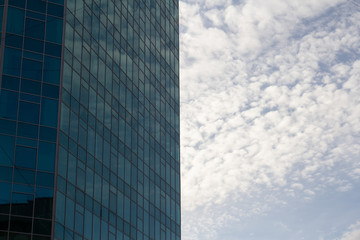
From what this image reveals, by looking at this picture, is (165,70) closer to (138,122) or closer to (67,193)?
(138,122)

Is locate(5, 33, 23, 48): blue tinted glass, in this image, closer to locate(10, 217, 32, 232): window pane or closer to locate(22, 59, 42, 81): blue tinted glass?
locate(22, 59, 42, 81): blue tinted glass

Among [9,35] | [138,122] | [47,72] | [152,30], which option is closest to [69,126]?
[47,72]

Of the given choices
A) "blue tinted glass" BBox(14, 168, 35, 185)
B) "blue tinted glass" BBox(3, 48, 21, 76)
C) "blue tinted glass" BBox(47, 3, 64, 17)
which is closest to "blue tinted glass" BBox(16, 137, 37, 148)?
"blue tinted glass" BBox(14, 168, 35, 185)

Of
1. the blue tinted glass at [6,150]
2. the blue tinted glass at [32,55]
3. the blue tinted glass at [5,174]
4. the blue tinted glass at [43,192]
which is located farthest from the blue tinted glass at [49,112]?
the blue tinted glass at [43,192]

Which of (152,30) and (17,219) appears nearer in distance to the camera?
(17,219)

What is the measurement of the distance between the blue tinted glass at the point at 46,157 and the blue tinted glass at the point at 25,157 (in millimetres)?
452

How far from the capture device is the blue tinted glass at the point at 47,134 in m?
50.6

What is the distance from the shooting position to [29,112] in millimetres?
50719

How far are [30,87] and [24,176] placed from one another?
6.85 m

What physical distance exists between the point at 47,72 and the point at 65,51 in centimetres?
280

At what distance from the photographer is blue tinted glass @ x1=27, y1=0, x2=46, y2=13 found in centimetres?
5369

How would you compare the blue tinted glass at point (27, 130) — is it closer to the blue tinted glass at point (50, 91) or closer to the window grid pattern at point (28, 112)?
the window grid pattern at point (28, 112)

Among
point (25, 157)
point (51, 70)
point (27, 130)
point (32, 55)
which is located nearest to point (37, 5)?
point (32, 55)

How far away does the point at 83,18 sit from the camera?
5869 cm
